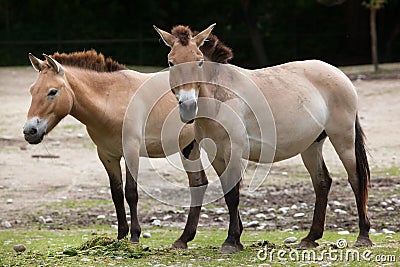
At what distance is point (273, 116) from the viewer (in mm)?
6852

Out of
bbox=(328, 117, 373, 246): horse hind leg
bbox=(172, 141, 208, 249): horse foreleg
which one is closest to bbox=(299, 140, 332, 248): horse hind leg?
bbox=(328, 117, 373, 246): horse hind leg

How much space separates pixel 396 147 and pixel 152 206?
524 centimetres

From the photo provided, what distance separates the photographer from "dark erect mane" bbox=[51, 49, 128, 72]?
734 cm

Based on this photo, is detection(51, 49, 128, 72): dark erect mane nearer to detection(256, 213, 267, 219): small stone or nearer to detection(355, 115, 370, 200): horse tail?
detection(355, 115, 370, 200): horse tail

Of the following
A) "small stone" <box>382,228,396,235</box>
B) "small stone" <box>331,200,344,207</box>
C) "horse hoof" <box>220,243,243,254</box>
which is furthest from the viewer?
"small stone" <box>331,200,344,207</box>

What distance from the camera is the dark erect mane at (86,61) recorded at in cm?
734

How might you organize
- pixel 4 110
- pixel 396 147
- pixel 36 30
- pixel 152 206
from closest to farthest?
pixel 152 206 < pixel 396 147 < pixel 4 110 < pixel 36 30

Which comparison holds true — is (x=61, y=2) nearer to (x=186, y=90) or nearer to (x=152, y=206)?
(x=152, y=206)

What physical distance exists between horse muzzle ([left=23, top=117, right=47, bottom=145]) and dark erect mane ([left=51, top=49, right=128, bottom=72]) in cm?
76

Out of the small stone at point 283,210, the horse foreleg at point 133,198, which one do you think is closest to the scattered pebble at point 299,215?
the small stone at point 283,210

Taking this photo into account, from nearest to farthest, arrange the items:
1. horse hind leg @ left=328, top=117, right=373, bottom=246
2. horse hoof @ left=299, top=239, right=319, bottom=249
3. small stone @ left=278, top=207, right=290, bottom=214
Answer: horse hoof @ left=299, top=239, right=319, bottom=249 < horse hind leg @ left=328, top=117, right=373, bottom=246 < small stone @ left=278, top=207, right=290, bottom=214

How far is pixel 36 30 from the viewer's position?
24719mm

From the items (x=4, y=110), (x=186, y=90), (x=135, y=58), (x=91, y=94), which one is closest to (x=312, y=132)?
(x=186, y=90)

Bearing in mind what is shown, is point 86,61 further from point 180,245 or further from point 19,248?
point 180,245
